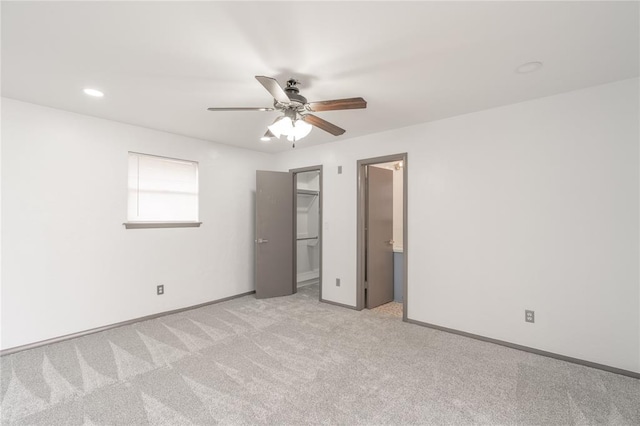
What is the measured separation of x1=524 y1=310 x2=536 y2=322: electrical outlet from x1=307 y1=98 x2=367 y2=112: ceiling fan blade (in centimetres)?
253

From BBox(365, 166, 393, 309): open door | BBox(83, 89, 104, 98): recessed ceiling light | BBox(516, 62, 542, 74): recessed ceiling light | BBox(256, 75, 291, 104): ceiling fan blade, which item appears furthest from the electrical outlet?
BBox(83, 89, 104, 98): recessed ceiling light

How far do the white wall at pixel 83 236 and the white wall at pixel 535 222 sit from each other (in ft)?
9.86

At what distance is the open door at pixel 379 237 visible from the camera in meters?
4.28

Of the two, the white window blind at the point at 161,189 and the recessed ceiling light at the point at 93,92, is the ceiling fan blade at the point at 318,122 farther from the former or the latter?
the white window blind at the point at 161,189

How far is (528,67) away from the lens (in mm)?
2266

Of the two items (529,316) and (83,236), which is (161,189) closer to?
(83,236)

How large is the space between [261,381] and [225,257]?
Result: 2587mm

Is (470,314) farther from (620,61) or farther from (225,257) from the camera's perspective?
(225,257)

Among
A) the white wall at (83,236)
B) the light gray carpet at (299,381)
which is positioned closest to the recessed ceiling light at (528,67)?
the light gray carpet at (299,381)

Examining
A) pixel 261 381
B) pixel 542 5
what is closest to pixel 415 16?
pixel 542 5

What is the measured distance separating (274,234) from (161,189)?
177 centimetres

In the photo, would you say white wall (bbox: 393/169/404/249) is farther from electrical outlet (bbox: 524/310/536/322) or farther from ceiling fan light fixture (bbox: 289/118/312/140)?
ceiling fan light fixture (bbox: 289/118/312/140)

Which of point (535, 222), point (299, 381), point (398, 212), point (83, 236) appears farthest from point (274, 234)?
point (535, 222)

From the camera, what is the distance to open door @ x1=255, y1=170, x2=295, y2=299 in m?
4.75
